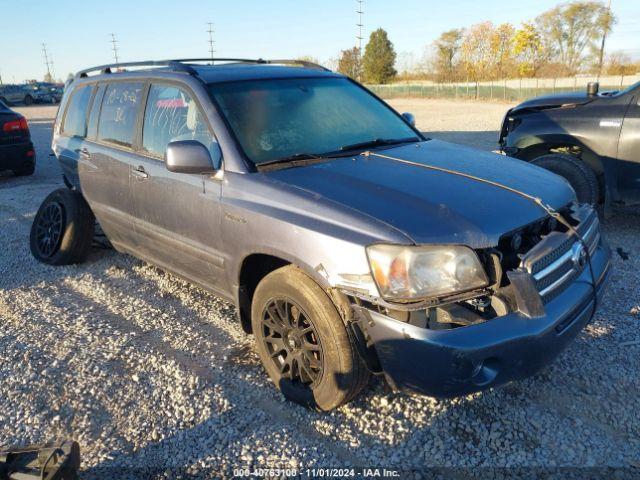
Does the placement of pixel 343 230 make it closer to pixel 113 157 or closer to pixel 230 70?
pixel 230 70

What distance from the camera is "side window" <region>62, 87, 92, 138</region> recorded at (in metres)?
4.84

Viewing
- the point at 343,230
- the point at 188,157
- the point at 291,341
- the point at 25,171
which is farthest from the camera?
the point at 25,171

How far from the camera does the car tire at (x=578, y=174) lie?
5.23m

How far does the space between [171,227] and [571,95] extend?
15.3 ft

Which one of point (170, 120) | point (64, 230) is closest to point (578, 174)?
point (170, 120)

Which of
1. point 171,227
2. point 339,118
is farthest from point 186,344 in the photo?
point 339,118

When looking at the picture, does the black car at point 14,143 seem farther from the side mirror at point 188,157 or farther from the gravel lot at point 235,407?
the side mirror at point 188,157

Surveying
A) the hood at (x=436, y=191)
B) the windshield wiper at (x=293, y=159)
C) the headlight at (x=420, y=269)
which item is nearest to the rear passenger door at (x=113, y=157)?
the windshield wiper at (x=293, y=159)

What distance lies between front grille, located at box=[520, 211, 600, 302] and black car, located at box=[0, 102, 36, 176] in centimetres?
999

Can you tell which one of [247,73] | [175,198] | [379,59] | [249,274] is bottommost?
[249,274]

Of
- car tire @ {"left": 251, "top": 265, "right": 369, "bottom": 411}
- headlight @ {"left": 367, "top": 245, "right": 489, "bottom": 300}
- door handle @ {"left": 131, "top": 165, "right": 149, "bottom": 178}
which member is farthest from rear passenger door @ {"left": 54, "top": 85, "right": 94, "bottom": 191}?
headlight @ {"left": 367, "top": 245, "right": 489, "bottom": 300}

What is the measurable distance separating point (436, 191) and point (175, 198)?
179 cm

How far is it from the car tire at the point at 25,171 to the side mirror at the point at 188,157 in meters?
8.61

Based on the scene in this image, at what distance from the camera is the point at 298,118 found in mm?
3418
